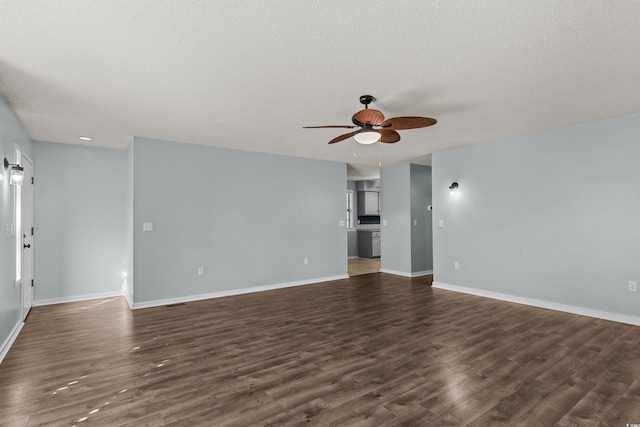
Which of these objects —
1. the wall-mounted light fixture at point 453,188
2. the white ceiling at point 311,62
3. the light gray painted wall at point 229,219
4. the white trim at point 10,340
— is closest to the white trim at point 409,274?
the light gray painted wall at point 229,219

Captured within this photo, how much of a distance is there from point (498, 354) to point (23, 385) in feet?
13.2

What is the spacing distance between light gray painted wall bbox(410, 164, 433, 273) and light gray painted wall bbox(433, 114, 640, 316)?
121 centimetres

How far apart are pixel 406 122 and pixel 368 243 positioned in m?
7.26

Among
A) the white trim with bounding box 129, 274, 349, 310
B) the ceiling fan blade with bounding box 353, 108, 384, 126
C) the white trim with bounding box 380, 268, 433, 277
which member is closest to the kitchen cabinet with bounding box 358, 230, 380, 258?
the white trim with bounding box 380, 268, 433, 277

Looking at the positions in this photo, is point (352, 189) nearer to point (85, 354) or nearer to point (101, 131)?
point (101, 131)

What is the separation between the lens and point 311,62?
2.59m

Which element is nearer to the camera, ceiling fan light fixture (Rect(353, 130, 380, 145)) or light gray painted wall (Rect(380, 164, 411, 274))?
ceiling fan light fixture (Rect(353, 130, 380, 145))

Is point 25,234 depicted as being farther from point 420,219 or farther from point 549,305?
point 549,305

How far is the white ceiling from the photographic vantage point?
1.98 metres

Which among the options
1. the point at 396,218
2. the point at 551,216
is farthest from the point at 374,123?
the point at 396,218

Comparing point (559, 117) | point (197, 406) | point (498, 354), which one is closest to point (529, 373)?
point (498, 354)

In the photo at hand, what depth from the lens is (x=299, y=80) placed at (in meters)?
2.91

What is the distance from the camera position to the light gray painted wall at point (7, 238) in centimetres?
316

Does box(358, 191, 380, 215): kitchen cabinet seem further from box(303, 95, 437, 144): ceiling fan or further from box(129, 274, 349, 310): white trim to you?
box(303, 95, 437, 144): ceiling fan
